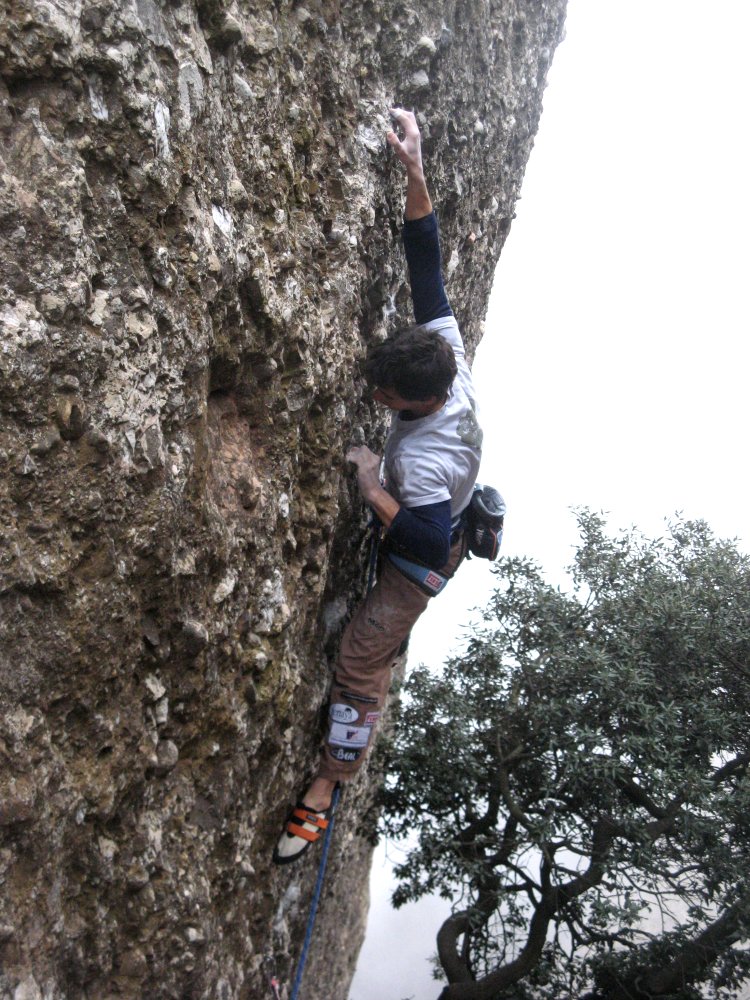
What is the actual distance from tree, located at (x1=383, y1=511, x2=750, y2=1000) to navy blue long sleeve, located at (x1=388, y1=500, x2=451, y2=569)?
2.17 meters

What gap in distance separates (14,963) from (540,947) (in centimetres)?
524

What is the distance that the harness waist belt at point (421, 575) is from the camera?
4656mm

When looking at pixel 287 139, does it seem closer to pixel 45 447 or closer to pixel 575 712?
pixel 45 447

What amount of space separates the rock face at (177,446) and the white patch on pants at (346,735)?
0.46 feet

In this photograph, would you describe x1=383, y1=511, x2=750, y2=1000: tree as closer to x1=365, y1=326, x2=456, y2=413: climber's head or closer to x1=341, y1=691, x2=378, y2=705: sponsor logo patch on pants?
x1=341, y1=691, x2=378, y2=705: sponsor logo patch on pants

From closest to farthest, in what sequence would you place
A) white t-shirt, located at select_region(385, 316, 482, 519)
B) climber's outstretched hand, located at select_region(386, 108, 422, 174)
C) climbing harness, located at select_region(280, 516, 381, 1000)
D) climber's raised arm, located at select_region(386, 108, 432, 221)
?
white t-shirt, located at select_region(385, 316, 482, 519) → climber's raised arm, located at select_region(386, 108, 432, 221) → climber's outstretched hand, located at select_region(386, 108, 422, 174) → climbing harness, located at select_region(280, 516, 381, 1000)

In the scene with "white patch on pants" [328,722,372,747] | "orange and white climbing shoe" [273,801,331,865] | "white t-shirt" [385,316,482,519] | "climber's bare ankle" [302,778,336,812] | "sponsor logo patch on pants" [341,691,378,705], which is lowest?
"orange and white climbing shoe" [273,801,331,865]

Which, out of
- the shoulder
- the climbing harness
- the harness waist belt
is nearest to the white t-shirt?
the shoulder

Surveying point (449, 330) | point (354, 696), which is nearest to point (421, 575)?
point (354, 696)

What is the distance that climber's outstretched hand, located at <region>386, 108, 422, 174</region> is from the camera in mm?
4660

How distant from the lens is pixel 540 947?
7.01m

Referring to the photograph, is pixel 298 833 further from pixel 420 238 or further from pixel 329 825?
pixel 420 238

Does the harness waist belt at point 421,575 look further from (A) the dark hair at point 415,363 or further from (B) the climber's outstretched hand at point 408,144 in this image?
(B) the climber's outstretched hand at point 408,144

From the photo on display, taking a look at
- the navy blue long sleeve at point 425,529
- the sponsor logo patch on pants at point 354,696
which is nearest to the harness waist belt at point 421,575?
the navy blue long sleeve at point 425,529
